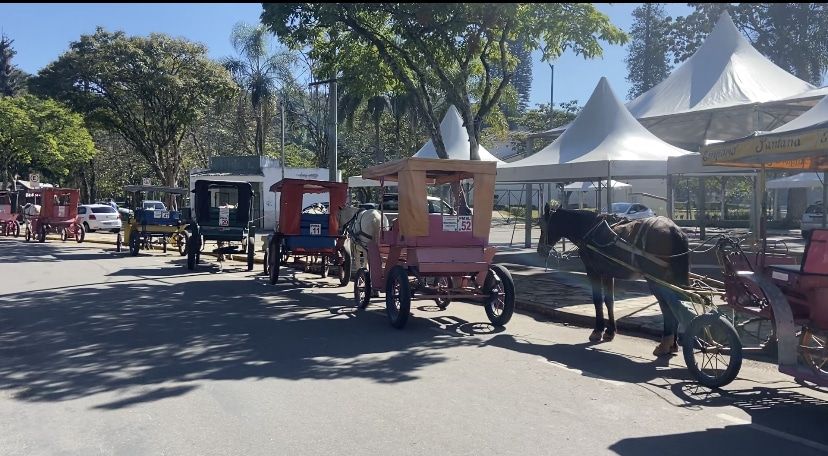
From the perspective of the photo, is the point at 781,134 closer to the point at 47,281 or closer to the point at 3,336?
the point at 3,336

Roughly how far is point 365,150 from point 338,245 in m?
33.8

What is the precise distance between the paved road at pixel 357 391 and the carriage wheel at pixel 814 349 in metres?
0.36

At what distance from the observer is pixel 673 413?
623 cm

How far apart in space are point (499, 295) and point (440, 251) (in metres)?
1.07

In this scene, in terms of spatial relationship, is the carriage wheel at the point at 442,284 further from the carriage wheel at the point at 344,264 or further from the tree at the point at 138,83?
the tree at the point at 138,83

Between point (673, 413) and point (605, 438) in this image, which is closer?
point (605, 438)

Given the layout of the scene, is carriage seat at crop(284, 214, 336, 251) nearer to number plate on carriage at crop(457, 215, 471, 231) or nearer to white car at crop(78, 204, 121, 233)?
number plate on carriage at crop(457, 215, 471, 231)

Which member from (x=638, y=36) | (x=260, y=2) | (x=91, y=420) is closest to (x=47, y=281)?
(x=260, y=2)

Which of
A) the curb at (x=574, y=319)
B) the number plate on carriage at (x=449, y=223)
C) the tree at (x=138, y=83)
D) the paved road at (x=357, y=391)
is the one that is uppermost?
the tree at (x=138, y=83)

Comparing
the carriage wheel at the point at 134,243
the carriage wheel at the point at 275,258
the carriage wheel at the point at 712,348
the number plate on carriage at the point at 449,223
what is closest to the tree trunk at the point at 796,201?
the carriage wheel at the point at 134,243

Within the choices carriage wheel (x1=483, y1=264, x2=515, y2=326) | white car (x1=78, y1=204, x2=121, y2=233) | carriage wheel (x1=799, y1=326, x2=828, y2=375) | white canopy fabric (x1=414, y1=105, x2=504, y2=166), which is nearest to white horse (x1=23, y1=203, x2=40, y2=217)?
white car (x1=78, y1=204, x2=121, y2=233)

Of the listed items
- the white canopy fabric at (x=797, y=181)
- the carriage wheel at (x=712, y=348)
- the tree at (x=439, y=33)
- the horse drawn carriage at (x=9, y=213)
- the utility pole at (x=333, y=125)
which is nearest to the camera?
the carriage wheel at (x=712, y=348)

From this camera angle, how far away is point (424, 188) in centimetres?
1023

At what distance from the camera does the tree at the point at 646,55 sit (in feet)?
219
